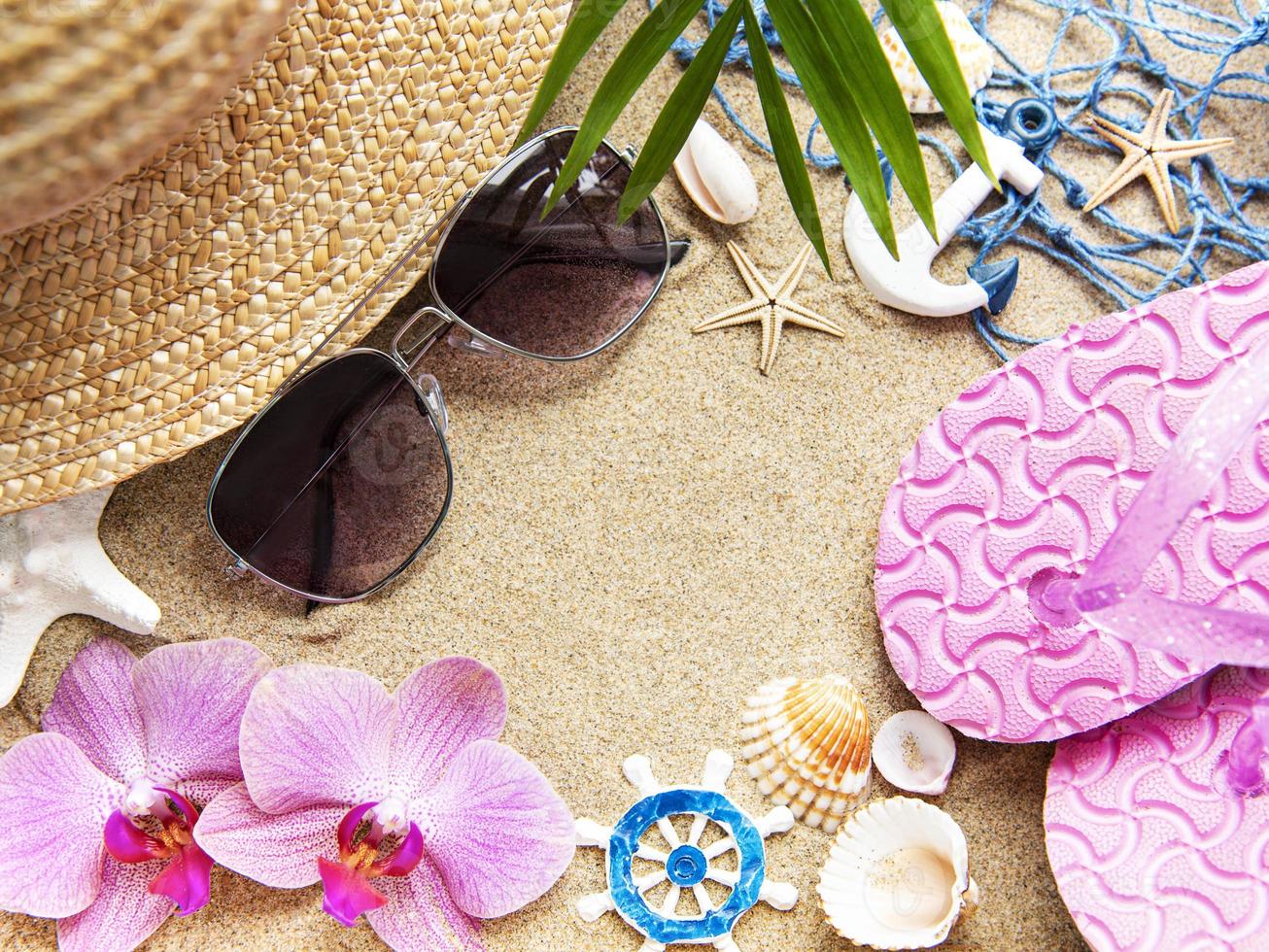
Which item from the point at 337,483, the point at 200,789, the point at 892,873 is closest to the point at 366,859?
the point at 200,789

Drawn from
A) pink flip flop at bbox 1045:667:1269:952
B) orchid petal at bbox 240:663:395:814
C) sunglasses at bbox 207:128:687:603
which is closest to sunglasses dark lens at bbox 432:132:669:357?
sunglasses at bbox 207:128:687:603

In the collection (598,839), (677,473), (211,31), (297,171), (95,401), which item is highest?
(211,31)

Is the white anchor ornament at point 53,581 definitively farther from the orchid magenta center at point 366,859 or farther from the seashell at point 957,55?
the seashell at point 957,55

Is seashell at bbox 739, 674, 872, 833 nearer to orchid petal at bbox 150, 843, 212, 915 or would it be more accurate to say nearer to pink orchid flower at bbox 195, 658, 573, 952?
pink orchid flower at bbox 195, 658, 573, 952

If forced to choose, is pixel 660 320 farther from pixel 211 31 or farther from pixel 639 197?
pixel 211 31

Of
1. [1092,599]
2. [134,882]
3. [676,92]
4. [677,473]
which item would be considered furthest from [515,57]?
[134,882]

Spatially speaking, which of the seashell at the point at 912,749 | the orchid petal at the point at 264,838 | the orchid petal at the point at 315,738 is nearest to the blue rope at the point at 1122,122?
the seashell at the point at 912,749
